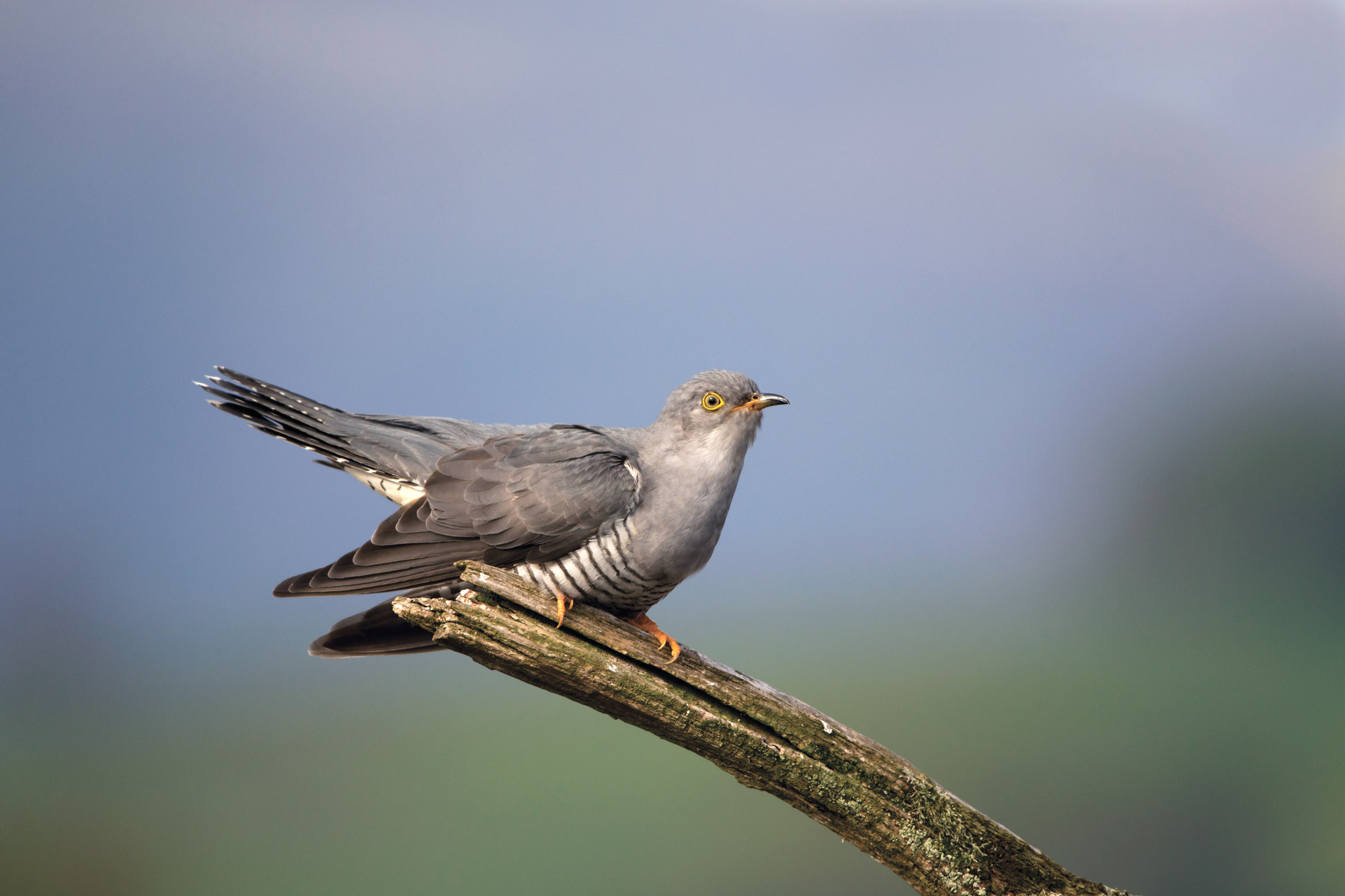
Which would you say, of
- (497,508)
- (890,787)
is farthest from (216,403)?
(890,787)

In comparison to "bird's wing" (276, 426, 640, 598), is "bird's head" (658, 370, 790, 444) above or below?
above

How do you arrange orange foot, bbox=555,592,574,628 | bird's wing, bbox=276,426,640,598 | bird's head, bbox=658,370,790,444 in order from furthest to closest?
bird's head, bbox=658,370,790,444 < bird's wing, bbox=276,426,640,598 < orange foot, bbox=555,592,574,628

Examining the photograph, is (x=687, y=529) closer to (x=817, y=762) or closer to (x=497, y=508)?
(x=497, y=508)

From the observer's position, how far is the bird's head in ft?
10.3

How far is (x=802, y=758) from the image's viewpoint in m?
2.96

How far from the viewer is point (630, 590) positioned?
10.00 ft

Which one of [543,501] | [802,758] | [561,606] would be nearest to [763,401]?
[543,501]

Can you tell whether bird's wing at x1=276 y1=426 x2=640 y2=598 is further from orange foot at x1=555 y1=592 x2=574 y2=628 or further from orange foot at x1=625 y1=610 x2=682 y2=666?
orange foot at x1=625 y1=610 x2=682 y2=666

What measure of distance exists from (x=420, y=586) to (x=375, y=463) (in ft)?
1.76

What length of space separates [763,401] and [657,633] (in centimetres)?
89

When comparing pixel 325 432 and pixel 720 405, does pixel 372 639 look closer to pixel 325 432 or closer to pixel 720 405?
pixel 325 432

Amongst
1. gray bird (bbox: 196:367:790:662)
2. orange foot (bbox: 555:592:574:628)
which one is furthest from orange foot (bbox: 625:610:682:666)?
orange foot (bbox: 555:592:574:628)

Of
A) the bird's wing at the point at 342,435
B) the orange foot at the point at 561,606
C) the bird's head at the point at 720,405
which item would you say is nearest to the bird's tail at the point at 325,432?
the bird's wing at the point at 342,435

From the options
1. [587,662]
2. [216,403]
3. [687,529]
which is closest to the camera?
[587,662]
